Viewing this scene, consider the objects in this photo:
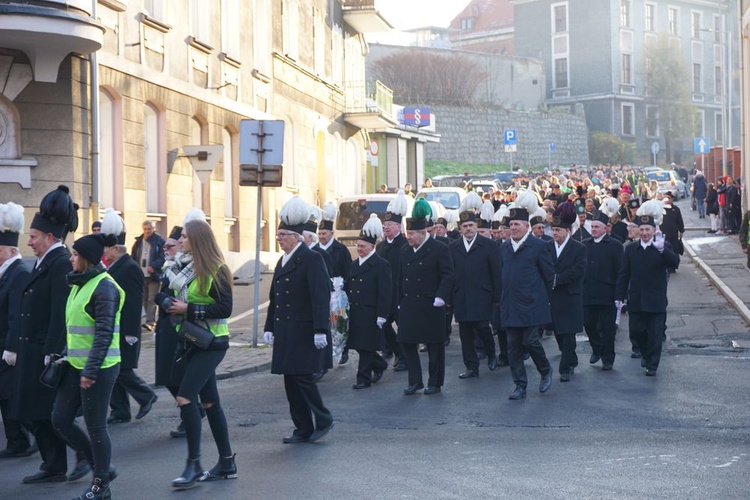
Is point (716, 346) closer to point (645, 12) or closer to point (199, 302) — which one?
point (199, 302)

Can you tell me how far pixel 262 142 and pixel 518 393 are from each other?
20.3 feet

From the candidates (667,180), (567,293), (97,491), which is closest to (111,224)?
(97,491)

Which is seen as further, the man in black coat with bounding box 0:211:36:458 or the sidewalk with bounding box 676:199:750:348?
the sidewalk with bounding box 676:199:750:348

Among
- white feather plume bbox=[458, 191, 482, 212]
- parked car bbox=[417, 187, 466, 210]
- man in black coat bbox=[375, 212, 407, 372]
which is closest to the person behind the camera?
man in black coat bbox=[375, 212, 407, 372]

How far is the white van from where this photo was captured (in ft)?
82.1

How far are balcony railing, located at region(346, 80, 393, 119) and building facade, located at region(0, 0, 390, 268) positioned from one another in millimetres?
2975

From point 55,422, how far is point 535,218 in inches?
339

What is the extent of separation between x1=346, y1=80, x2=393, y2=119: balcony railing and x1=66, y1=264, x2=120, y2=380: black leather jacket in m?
32.3

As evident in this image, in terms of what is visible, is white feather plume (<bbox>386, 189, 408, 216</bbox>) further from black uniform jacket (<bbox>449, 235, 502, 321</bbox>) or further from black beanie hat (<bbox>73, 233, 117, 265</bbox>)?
black beanie hat (<bbox>73, 233, 117, 265</bbox>)

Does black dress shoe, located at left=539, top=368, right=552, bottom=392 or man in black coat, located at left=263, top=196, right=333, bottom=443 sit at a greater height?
man in black coat, located at left=263, top=196, right=333, bottom=443

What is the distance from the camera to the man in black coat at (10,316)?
8.59 m

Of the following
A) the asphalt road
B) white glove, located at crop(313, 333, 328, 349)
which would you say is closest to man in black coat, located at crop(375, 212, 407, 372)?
the asphalt road

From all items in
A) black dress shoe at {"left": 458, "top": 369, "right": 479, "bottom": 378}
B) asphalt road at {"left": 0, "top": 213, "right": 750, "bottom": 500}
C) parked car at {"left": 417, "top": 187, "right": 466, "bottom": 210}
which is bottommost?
asphalt road at {"left": 0, "top": 213, "right": 750, "bottom": 500}

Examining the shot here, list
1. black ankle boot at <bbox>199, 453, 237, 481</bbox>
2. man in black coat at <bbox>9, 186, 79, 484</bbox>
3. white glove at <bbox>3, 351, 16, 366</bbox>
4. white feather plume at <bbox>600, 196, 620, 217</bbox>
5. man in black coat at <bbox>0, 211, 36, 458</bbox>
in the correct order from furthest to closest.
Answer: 1. white feather plume at <bbox>600, 196, 620, 217</bbox>
2. man in black coat at <bbox>0, 211, 36, 458</bbox>
3. white glove at <bbox>3, 351, 16, 366</bbox>
4. man in black coat at <bbox>9, 186, 79, 484</bbox>
5. black ankle boot at <bbox>199, 453, 237, 481</bbox>
